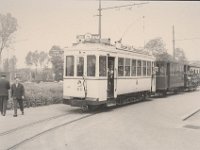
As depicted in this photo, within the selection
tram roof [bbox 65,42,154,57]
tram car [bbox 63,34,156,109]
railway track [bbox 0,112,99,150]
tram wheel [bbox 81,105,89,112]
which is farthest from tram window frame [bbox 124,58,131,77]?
railway track [bbox 0,112,99,150]

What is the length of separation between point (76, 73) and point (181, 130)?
5.77 m

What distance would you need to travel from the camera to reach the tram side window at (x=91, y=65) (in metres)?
14.2

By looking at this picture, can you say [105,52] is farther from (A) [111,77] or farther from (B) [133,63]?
(B) [133,63]

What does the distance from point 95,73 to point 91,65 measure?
402 millimetres

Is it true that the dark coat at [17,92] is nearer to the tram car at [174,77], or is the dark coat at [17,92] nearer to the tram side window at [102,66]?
the tram side window at [102,66]

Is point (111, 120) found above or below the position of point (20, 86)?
below

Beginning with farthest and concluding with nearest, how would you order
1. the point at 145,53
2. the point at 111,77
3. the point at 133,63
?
the point at 145,53 < the point at 133,63 < the point at 111,77

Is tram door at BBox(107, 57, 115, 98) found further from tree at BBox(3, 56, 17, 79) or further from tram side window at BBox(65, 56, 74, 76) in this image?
tree at BBox(3, 56, 17, 79)

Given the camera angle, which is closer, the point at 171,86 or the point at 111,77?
the point at 111,77

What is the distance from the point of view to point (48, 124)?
11195 millimetres

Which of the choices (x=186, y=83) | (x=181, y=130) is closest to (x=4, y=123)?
(x=181, y=130)

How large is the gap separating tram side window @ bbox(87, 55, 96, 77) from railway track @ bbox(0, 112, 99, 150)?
6.33 feet

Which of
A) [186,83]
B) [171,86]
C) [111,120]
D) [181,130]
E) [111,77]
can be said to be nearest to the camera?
[181,130]

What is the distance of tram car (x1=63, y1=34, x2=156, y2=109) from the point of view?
46.5 ft
